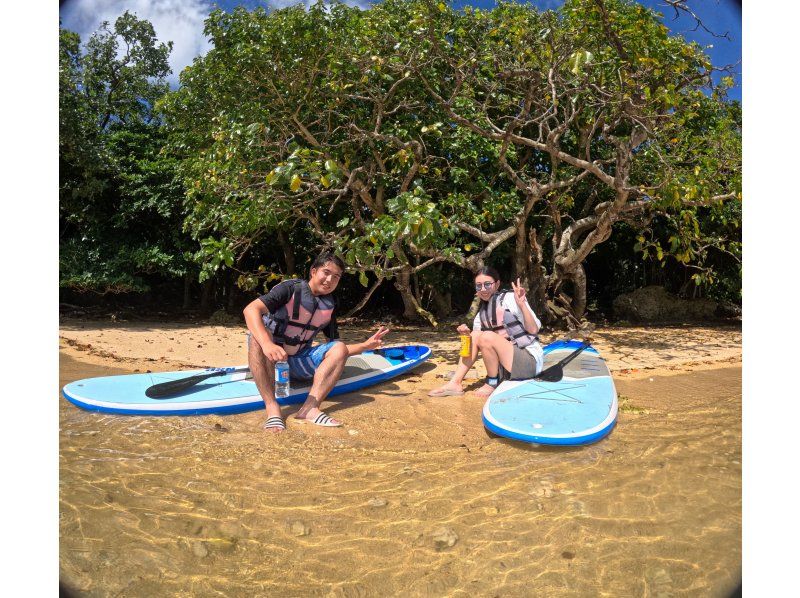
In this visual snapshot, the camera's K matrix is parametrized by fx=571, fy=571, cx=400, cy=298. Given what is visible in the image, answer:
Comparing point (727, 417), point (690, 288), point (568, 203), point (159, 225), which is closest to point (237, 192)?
point (159, 225)

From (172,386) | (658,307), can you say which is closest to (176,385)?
(172,386)

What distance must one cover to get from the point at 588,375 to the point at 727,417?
0.66 m

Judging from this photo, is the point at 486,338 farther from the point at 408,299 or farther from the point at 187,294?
the point at 187,294

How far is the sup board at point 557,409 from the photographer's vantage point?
213cm

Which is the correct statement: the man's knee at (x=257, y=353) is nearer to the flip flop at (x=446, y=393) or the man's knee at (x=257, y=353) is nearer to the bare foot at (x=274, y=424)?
the bare foot at (x=274, y=424)

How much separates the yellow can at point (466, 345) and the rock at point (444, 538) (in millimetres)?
1295

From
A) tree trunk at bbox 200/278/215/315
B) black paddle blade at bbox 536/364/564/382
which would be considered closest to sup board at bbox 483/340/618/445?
black paddle blade at bbox 536/364/564/382

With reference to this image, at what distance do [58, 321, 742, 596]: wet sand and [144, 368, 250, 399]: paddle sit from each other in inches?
8.2

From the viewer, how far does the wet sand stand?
50.2 inches

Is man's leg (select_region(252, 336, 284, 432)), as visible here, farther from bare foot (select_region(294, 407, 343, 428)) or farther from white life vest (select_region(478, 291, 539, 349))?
white life vest (select_region(478, 291, 539, 349))

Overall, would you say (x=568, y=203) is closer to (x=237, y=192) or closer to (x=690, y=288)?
(x=690, y=288)

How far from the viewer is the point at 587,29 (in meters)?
3.66

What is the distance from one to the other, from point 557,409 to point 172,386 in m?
1.77

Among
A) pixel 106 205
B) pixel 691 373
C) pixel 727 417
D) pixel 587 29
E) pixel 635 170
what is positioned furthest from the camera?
pixel 635 170
